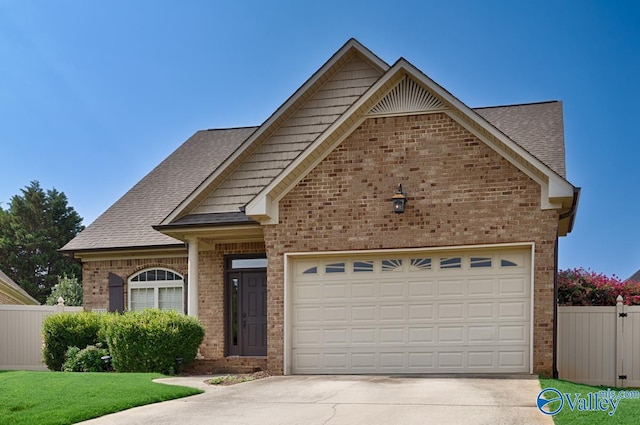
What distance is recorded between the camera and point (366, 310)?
14430 millimetres

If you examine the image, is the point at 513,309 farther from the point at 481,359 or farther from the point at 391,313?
the point at 391,313

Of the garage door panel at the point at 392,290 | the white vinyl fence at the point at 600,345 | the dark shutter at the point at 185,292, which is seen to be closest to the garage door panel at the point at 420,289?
the garage door panel at the point at 392,290

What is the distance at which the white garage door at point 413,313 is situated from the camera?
1367cm

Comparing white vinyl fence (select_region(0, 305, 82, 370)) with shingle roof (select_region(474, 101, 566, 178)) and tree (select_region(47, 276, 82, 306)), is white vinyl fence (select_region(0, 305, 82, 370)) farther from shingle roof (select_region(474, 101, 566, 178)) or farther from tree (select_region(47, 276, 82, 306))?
shingle roof (select_region(474, 101, 566, 178))

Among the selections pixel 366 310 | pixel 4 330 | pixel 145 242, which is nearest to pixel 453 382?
pixel 366 310

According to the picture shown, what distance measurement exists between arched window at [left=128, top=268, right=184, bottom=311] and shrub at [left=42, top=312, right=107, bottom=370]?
7.19 ft

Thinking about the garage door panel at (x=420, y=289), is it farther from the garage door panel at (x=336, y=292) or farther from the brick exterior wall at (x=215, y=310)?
the brick exterior wall at (x=215, y=310)

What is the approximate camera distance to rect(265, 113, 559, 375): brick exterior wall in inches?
525

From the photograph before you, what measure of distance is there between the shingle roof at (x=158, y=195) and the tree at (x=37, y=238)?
86.3 feet

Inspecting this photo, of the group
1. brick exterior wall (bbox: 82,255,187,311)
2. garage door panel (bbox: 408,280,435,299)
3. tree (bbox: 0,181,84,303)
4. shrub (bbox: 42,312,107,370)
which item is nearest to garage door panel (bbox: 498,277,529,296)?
garage door panel (bbox: 408,280,435,299)

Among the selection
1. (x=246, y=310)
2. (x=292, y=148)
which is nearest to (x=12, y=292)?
(x=246, y=310)

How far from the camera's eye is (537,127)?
760 inches

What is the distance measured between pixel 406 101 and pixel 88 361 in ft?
29.4

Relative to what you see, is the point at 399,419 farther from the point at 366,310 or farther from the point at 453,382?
the point at 366,310
